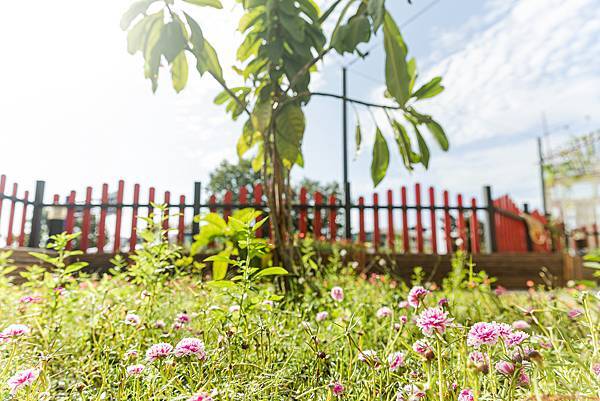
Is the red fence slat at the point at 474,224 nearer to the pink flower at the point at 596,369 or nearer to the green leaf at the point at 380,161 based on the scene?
the green leaf at the point at 380,161

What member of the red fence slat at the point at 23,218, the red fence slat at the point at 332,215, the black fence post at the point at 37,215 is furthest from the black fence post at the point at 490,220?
the red fence slat at the point at 23,218

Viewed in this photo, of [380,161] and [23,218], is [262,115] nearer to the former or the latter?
[380,161]

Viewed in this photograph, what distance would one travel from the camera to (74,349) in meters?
1.68

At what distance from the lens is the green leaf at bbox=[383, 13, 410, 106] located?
1780 millimetres

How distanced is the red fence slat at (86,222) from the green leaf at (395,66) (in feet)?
18.5

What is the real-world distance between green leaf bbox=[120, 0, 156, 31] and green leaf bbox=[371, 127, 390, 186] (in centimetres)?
131

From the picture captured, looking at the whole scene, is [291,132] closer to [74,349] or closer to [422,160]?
[422,160]

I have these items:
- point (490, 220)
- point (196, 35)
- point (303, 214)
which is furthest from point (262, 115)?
point (490, 220)

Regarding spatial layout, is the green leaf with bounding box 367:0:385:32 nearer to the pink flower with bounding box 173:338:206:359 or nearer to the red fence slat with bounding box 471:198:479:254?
the pink flower with bounding box 173:338:206:359

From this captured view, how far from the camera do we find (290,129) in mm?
2514

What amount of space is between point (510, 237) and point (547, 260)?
95.5 inches

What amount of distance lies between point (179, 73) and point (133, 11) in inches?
17.7

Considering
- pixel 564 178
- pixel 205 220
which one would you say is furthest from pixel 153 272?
pixel 564 178

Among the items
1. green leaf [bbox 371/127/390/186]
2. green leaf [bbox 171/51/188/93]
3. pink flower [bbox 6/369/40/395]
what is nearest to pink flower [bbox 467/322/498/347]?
pink flower [bbox 6/369/40/395]
